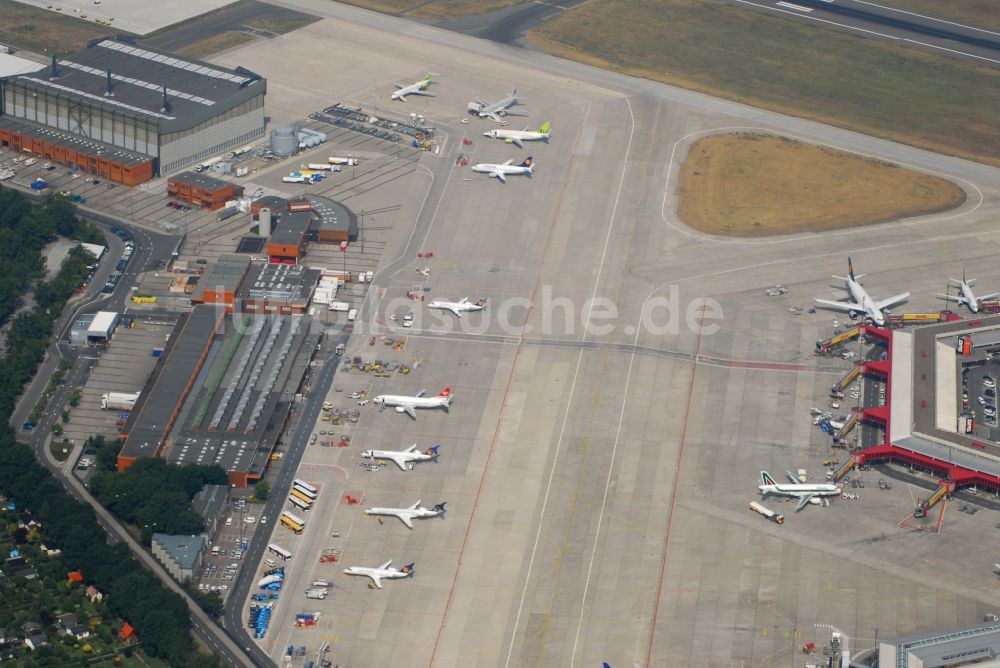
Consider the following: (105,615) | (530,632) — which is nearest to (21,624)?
(105,615)

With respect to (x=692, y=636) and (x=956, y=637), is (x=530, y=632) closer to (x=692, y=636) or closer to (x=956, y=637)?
(x=692, y=636)

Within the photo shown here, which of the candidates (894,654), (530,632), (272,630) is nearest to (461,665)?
(530,632)

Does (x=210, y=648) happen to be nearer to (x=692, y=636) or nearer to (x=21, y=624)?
(x=21, y=624)

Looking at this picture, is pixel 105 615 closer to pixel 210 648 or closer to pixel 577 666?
pixel 210 648

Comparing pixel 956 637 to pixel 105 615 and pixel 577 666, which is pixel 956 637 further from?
pixel 105 615

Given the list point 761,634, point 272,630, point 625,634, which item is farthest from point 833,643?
point 272,630

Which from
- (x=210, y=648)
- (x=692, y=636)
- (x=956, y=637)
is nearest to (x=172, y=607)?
(x=210, y=648)
